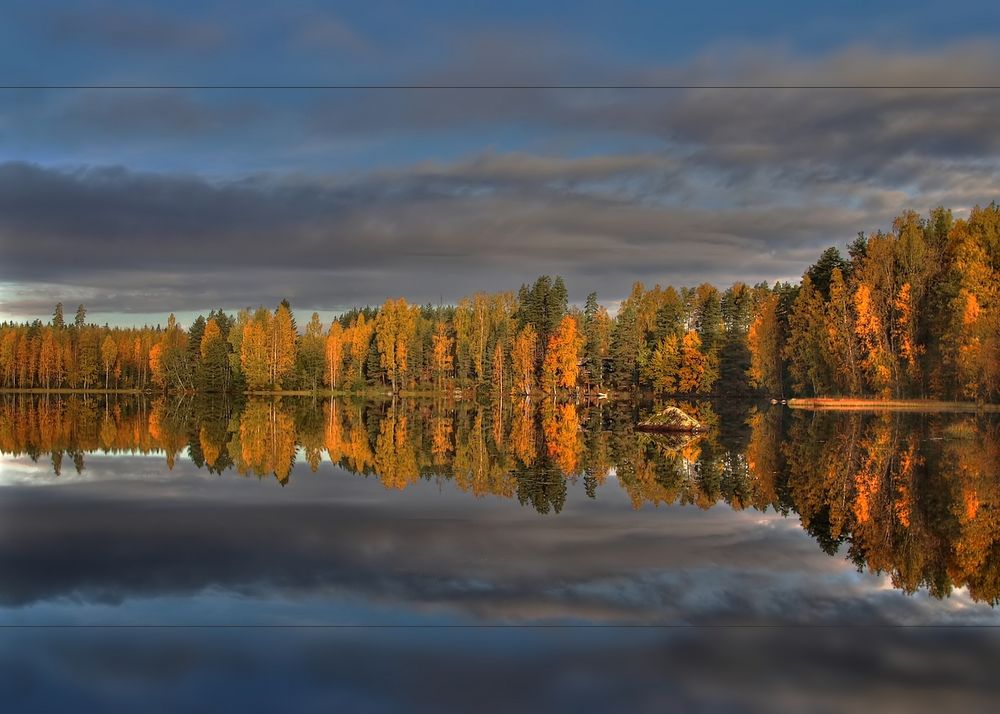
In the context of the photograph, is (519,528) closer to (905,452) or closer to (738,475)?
(738,475)

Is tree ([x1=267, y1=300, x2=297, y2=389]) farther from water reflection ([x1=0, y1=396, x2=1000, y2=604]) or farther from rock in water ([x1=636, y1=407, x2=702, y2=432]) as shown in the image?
rock in water ([x1=636, y1=407, x2=702, y2=432])

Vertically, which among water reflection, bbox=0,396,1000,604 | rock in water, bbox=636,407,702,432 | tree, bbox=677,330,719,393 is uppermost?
tree, bbox=677,330,719,393

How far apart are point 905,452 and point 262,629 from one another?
1000 inches

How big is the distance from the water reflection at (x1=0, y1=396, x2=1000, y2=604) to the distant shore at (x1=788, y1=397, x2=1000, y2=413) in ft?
23.7

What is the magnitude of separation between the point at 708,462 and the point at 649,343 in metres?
74.4

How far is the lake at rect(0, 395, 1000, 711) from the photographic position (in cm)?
784

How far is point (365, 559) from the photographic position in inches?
508

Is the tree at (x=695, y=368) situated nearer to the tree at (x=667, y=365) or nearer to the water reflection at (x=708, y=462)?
the tree at (x=667, y=365)

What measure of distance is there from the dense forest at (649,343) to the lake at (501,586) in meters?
42.9

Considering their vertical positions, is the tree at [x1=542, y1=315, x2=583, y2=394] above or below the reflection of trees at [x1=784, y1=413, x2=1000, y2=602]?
above

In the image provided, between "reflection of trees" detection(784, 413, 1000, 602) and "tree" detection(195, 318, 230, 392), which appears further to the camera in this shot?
"tree" detection(195, 318, 230, 392)

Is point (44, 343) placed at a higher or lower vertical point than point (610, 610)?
higher

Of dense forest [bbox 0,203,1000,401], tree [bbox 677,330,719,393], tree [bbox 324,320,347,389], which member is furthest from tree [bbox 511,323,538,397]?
tree [bbox 324,320,347,389]

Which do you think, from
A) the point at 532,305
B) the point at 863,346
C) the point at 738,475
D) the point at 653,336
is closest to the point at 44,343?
the point at 532,305
